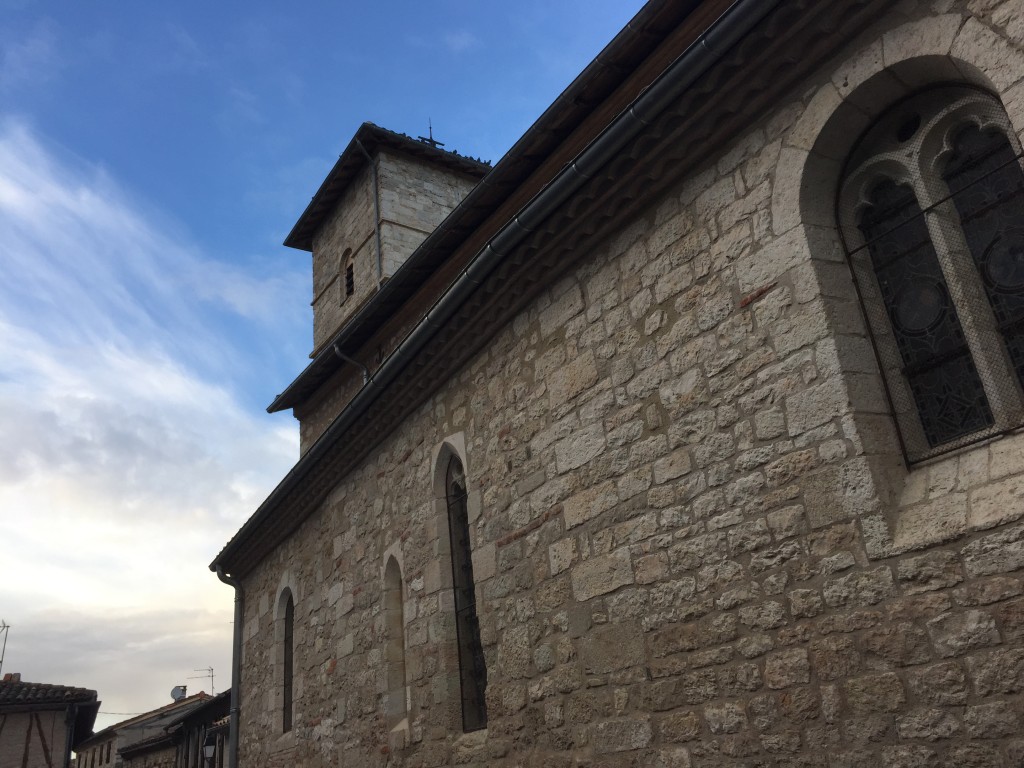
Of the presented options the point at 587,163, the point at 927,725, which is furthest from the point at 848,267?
the point at 927,725

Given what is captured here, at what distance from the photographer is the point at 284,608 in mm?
10289

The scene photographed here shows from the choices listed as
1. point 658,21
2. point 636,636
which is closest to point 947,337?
point 636,636

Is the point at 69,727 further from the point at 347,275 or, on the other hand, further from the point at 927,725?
the point at 927,725

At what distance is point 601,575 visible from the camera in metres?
4.73

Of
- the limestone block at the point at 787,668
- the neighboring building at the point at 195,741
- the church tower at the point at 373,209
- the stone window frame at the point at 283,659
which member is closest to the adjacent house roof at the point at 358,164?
the church tower at the point at 373,209

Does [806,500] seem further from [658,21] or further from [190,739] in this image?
[190,739]

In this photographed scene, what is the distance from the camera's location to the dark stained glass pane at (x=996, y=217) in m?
3.37

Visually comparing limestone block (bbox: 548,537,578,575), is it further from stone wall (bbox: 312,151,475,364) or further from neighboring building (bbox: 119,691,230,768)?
neighboring building (bbox: 119,691,230,768)

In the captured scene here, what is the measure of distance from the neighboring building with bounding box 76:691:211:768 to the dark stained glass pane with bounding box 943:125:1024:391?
81.5 feet

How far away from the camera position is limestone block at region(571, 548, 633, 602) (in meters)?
4.58

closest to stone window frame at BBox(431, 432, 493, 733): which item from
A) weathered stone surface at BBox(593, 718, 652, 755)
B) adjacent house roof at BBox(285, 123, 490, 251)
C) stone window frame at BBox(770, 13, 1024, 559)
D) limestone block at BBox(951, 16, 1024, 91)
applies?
weathered stone surface at BBox(593, 718, 652, 755)

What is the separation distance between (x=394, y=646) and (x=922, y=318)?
5094mm

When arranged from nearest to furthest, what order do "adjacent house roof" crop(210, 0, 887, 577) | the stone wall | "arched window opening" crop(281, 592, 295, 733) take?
1. "adjacent house roof" crop(210, 0, 887, 577)
2. "arched window opening" crop(281, 592, 295, 733)
3. the stone wall

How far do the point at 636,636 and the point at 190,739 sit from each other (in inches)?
592
